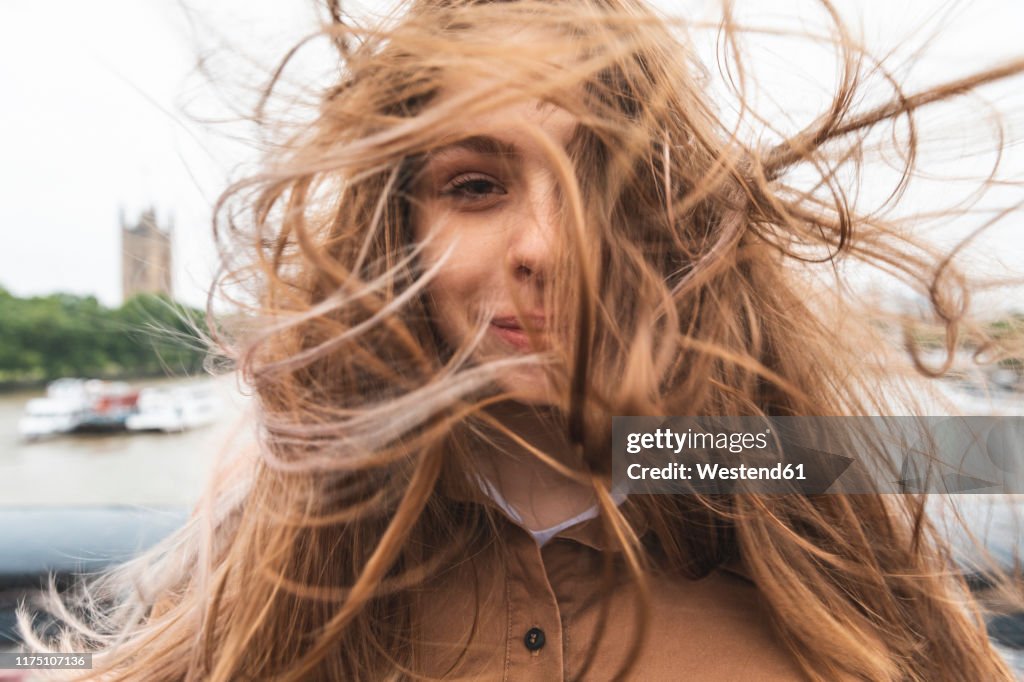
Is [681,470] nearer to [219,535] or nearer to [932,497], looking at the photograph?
[932,497]

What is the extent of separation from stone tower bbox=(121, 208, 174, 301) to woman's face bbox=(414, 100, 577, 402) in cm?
44

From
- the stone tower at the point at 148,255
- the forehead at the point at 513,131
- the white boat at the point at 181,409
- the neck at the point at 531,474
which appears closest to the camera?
the forehead at the point at 513,131

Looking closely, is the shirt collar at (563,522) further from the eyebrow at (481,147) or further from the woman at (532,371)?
the eyebrow at (481,147)

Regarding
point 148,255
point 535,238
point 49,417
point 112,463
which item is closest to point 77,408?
point 49,417

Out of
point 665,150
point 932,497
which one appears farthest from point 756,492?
point 665,150

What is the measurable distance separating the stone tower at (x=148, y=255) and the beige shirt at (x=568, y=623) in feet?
2.04

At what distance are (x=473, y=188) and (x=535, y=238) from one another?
11 cm

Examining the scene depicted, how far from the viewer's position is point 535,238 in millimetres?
715

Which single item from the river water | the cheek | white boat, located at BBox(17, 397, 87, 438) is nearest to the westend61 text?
the cheek

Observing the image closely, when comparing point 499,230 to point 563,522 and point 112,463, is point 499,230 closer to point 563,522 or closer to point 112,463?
point 563,522

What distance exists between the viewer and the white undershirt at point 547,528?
0.79 metres

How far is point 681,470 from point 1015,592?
25.8 inches

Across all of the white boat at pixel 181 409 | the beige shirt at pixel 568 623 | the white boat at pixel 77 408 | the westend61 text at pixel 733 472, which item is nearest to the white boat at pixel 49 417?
the white boat at pixel 77 408

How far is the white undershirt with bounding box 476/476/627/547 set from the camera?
787mm
